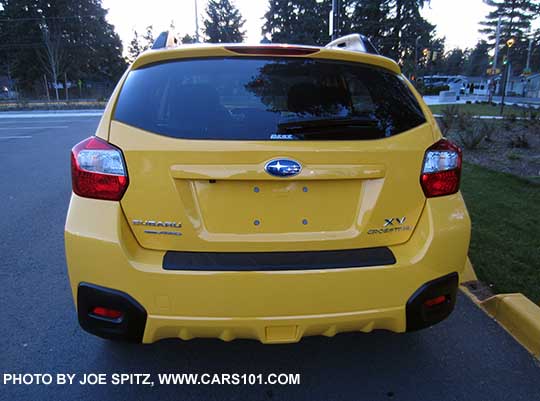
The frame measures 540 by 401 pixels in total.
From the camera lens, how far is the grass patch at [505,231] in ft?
11.0

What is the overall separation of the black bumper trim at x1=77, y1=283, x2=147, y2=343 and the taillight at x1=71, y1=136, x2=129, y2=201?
0.45 m

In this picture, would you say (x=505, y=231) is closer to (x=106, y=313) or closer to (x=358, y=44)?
(x=358, y=44)

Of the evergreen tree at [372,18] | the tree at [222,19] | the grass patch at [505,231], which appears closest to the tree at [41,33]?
the tree at [222,19]

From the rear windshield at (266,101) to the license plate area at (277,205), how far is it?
0.23 meters

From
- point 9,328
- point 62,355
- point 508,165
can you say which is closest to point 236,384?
point 62,355

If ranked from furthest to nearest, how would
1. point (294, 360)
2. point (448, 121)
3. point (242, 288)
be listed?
point (448, 121)
point (294, 360)
point (242, 288)

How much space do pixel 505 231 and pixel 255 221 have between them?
11.8 feet

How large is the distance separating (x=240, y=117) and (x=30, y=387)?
Answer: 192cm

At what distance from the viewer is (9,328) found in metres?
2.74

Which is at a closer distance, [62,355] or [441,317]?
[441,317]

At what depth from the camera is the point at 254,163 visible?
1788mm

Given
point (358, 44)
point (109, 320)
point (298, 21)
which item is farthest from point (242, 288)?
point (298, 21)

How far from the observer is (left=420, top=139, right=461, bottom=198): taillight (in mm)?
1992

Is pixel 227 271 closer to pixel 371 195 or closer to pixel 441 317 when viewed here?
pixel 371 195
